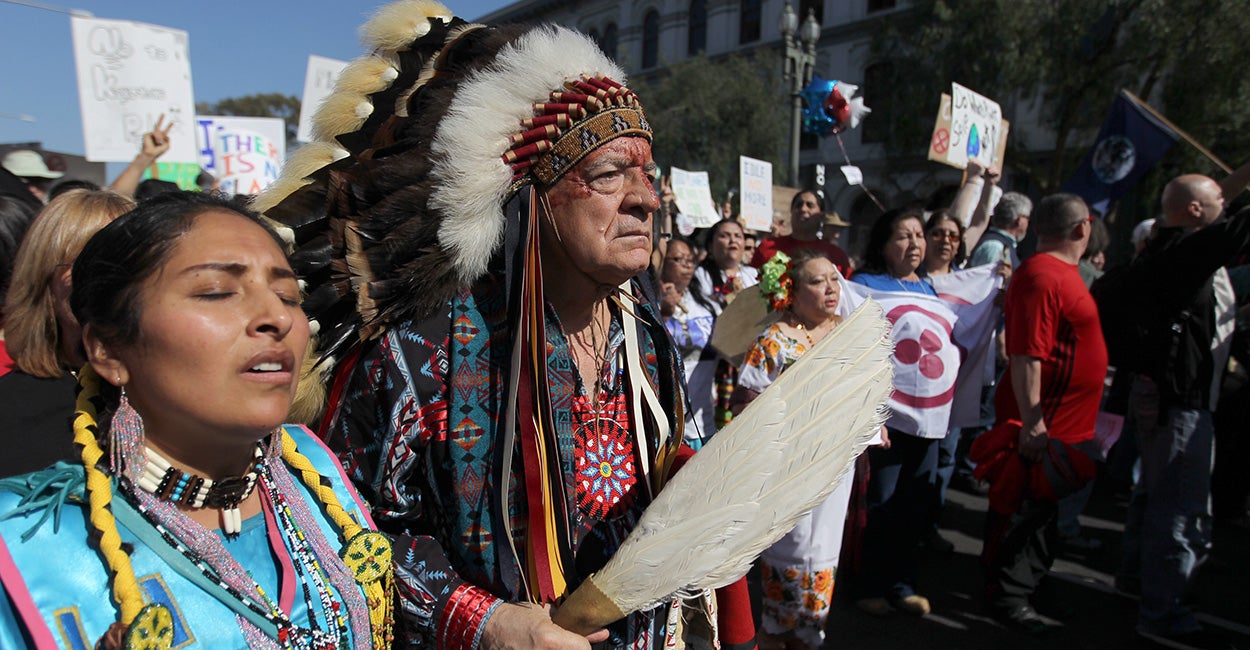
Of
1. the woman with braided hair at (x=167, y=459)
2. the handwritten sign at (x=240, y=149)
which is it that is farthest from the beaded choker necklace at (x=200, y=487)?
the handwritten sign at (x=240, y=149)

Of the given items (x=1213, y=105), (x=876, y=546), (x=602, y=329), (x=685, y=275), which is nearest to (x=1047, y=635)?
(x=876, y=546)

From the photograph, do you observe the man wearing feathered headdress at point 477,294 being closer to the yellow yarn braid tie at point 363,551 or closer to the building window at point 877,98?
the yellow yarn braid tie at point 363,551

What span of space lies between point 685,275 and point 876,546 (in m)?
2.07

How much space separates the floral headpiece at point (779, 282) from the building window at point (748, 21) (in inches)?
1075

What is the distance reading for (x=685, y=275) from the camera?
509 cm

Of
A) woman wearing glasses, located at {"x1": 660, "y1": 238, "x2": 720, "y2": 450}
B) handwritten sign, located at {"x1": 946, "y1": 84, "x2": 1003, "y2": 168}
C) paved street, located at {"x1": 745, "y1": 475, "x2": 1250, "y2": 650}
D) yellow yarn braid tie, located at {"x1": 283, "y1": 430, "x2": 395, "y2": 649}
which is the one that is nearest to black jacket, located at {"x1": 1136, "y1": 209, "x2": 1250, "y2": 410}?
paved street, located at {"x1": 745, "y1": 475, "x2": 1250, "y2": 650}

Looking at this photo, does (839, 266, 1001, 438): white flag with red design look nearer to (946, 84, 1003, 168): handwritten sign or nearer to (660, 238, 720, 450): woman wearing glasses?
(660, 238, 720, 450): woman wearing glasses

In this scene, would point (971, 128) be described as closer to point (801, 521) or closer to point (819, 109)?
point (819, 109)

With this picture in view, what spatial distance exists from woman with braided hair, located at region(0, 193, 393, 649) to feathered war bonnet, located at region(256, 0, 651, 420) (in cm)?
41

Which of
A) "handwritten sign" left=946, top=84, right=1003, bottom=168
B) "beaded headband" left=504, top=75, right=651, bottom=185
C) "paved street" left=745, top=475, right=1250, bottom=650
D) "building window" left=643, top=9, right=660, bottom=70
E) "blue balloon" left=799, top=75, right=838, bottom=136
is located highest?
"building window" left=643, top=9, right=660, bottom=70

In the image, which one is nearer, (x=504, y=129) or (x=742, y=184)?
(x=504, y=129)

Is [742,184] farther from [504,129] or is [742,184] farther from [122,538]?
[122,538]

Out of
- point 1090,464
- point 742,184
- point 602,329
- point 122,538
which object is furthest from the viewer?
point 742,184

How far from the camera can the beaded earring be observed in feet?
3.38
